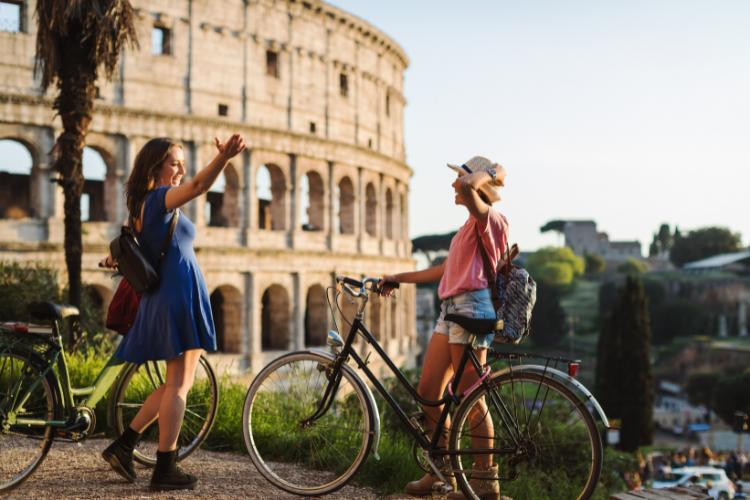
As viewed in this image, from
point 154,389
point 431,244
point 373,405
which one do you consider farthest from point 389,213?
point 431,244

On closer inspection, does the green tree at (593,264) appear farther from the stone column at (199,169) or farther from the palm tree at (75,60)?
the palm tree at (75,60)

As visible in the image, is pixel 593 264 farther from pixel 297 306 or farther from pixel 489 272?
pixel 489 272

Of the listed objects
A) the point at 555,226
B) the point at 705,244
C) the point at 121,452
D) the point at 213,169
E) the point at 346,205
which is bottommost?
the point at 121,452

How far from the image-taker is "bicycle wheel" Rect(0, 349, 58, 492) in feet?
15.0

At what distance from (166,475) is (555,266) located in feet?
301

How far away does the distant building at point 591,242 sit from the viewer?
11931cm

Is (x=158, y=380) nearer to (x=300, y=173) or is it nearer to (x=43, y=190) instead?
(x=43, y=190)

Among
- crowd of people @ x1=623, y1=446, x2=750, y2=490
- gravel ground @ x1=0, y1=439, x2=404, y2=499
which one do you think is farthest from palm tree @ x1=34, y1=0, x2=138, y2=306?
crowd of people @ x1=623, y1=446, x2=750, y2=490

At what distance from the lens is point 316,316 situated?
93.7ft

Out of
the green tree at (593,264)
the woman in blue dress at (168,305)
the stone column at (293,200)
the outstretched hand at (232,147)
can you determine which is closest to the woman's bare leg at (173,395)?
the woman in blue dress at (168,305)

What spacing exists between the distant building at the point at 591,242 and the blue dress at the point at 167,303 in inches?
4626

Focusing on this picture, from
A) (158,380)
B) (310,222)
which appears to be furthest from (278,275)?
(158,380)

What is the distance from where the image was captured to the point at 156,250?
446 cm

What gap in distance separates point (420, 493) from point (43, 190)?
1940 cm
